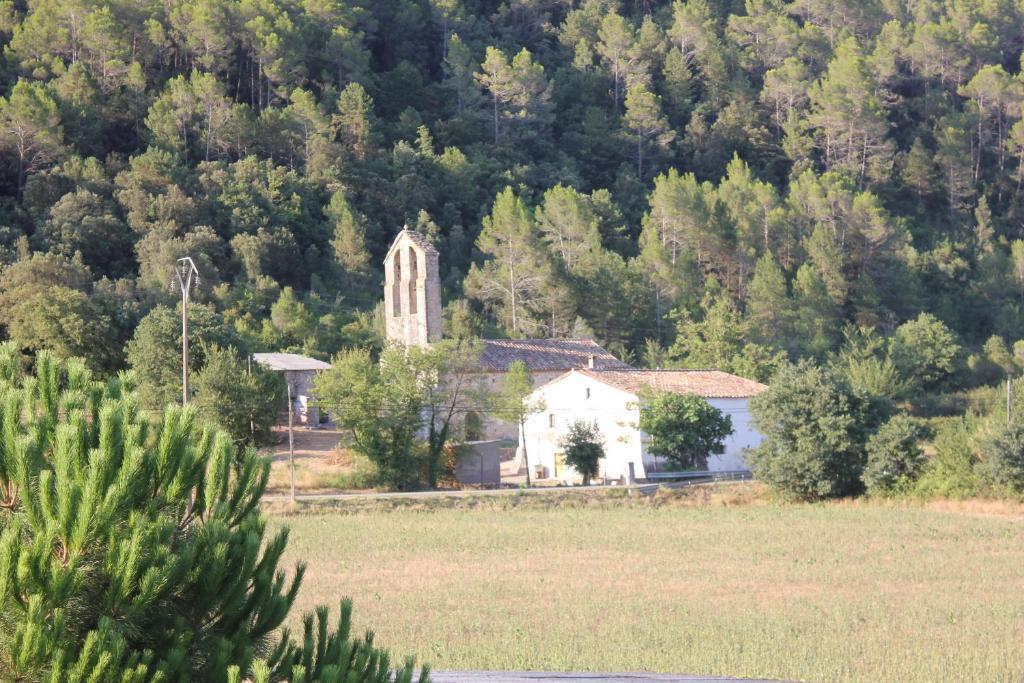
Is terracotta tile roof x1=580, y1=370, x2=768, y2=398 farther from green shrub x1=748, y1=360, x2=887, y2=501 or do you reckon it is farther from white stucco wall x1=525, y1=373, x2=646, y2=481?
green shrub x1=748, y1=360, x2=887, y2=501

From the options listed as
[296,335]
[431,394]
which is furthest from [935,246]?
[431,394]

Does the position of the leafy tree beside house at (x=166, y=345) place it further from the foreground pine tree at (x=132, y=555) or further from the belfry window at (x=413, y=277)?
the foreground pine tree at (x=132, y=555)

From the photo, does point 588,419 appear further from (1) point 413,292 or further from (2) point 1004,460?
(2) point 1004,460

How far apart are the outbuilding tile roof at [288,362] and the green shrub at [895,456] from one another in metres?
21.7

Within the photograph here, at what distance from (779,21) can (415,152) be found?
40642mm

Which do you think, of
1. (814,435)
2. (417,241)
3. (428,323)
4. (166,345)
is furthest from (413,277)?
(814,435)

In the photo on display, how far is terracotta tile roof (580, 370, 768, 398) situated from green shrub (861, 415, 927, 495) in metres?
9.68

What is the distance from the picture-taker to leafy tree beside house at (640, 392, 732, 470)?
49188 mm

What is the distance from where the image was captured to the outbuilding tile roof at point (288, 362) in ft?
182

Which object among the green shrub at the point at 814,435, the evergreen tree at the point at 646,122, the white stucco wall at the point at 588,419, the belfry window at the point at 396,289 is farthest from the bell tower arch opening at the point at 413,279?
the evergreen tree at the point at 646,122

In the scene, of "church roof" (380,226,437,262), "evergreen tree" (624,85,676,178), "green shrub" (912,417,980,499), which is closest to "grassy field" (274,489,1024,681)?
"green shrub" (912,417,980,499)

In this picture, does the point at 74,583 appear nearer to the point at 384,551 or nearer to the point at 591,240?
the point at 384,551

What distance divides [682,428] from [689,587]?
23316 millimetres

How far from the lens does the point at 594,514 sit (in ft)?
130
